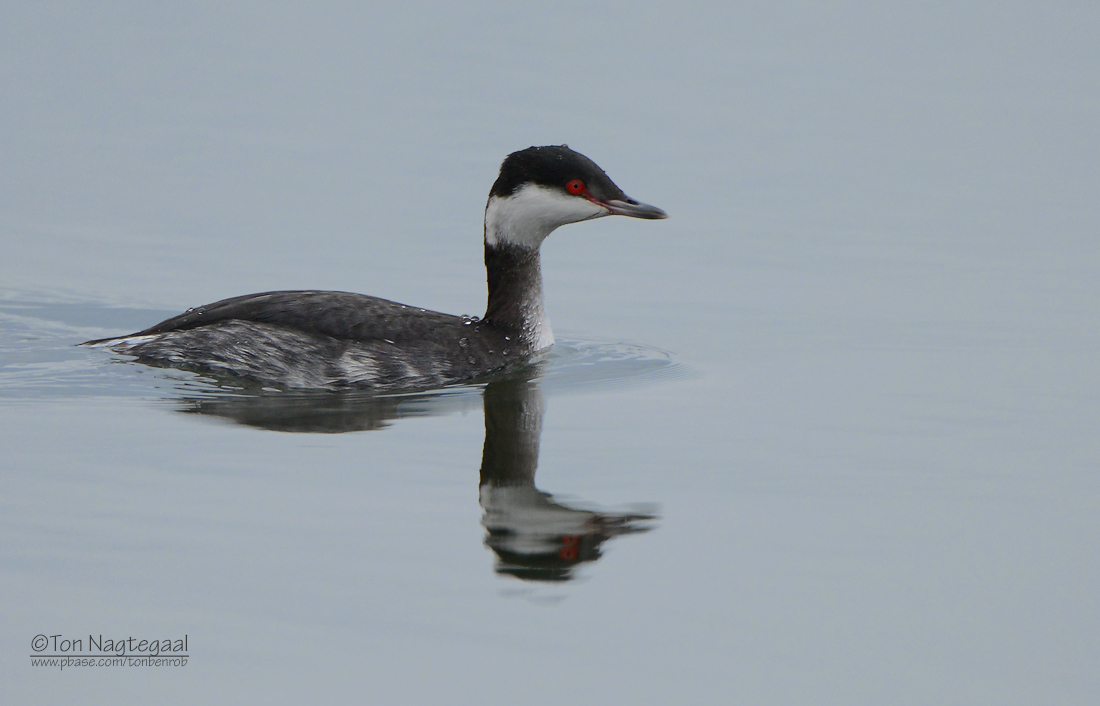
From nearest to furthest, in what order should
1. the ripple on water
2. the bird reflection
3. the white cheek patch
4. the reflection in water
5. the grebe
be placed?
the reflection in water < the bird reflection < the ripple on water < the grebe < the white cheek patch

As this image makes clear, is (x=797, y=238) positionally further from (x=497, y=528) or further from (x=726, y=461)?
(x=497, y=528)

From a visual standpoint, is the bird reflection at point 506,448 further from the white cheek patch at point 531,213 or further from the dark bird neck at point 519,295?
the white cheek patch at point 531,213

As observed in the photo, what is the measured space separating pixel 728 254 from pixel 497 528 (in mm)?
6586

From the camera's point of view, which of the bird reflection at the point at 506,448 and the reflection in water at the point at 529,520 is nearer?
the reflection in water at the point at 529,520

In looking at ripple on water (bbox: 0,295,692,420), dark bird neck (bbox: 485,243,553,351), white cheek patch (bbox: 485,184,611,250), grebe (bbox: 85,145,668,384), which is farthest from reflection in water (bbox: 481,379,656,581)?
white cheek patch (bbox: 485,184,611,250)

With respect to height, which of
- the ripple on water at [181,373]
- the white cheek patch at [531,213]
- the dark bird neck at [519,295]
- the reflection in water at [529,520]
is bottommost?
the reflection in water at [529,520]

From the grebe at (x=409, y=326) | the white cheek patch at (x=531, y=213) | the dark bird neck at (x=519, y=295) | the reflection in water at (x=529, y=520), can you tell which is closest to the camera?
the reflection in water at (x=529, y=520)

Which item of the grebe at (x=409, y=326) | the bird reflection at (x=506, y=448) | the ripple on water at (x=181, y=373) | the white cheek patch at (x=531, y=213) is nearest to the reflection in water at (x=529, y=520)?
the bird reflection at (x=506, y=448)

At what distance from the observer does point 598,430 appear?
8828 millimetres

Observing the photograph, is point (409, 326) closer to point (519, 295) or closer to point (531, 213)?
point (519, 295)

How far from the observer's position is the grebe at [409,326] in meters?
9.84

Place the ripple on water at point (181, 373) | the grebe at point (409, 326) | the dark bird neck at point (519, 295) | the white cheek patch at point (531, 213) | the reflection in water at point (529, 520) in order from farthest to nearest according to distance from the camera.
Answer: the dark bird neck at point (519, 295) → the white cheek patch at point (531, 213) → the grebe at point (409, 326) → the ripple on water at point (181, 373) → the reflection in water at point (529, 520)

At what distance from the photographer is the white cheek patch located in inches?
404

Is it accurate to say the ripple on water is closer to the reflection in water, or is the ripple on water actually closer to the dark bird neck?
the dark bird neck
